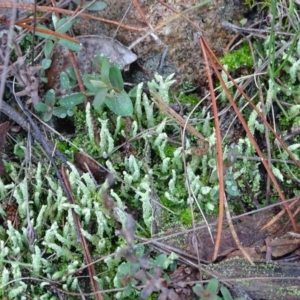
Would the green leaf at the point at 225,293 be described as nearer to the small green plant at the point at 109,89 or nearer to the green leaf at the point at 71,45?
the small green plant at the point at 109,89

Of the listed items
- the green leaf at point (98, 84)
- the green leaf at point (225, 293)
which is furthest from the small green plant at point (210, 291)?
the green leaf at point (98, 84)

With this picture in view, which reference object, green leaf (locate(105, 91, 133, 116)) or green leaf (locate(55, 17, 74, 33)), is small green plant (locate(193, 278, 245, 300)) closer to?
green leaf (locate(105, 91, 133, 116))

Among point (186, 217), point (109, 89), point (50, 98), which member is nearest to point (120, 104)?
point (109, 89)

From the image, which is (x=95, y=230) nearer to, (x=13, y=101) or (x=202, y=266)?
(x=202, y=266)

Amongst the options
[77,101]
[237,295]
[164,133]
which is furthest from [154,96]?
[237,295]

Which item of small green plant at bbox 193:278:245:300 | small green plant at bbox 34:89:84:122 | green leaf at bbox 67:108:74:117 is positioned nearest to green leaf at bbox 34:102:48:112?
small green plant at bbox 34:89:84:122

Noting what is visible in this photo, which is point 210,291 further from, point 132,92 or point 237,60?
point 237,60
